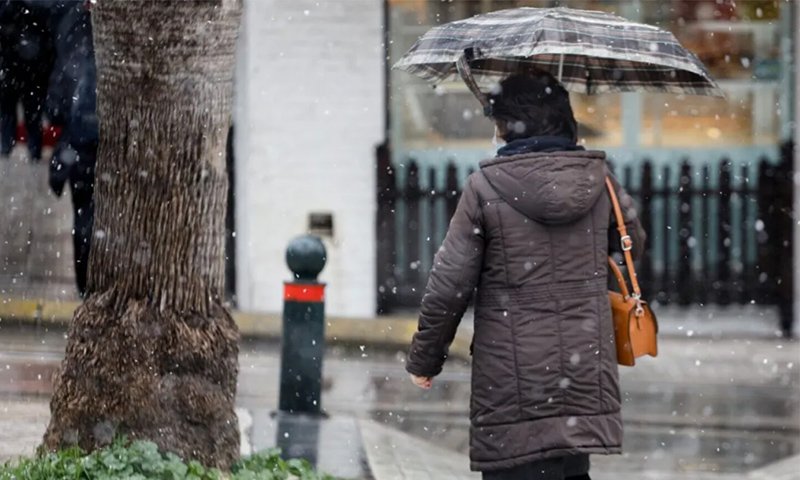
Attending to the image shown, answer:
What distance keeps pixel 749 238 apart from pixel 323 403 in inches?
173

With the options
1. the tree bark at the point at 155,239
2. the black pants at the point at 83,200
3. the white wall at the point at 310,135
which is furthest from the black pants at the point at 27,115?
the white wall at the point at 310,135

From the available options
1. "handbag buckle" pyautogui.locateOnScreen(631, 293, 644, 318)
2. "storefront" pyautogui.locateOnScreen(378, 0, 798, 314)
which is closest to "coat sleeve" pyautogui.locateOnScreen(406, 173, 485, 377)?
"handbag buckle" pyautogui.locateOnScreen(631, 293, 644, 318)

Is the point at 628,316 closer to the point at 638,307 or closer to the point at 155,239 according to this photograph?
the point at 638,307

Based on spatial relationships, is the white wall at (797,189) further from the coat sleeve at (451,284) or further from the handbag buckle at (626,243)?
the coat sleeve at (451,284)

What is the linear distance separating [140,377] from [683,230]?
7136 millimetres

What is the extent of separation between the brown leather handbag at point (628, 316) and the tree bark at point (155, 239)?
5.07 feet

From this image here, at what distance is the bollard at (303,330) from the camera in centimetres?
807

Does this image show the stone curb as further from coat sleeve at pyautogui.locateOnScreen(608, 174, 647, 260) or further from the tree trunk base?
coat sleeve at pyautogui.locateOnScreen(608, 174, 647, 260)

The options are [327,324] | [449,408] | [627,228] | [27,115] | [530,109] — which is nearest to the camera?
[530,109]

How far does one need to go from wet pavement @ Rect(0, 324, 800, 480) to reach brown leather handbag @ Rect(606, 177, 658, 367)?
7.23ft

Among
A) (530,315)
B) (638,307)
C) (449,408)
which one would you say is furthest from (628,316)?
(449,408)

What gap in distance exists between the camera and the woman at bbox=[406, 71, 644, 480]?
4824 millimetres

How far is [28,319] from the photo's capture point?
11281mm

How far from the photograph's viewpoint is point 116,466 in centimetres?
535
